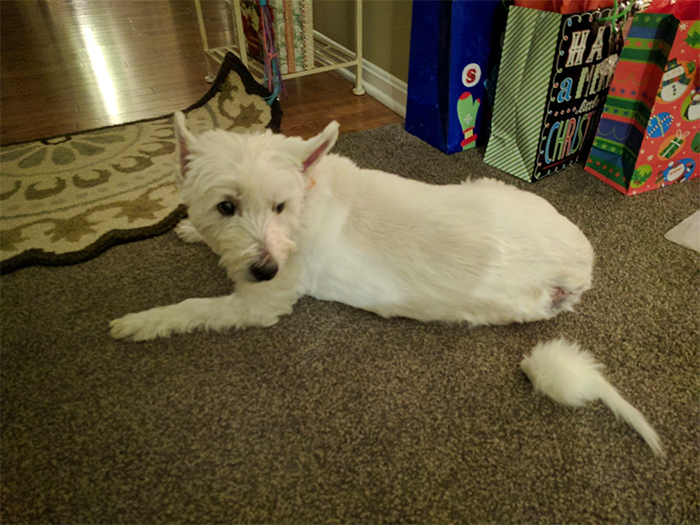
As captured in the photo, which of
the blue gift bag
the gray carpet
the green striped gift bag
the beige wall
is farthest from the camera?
the beige wall

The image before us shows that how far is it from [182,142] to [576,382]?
3.98 feet

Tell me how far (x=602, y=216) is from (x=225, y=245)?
1575 mm

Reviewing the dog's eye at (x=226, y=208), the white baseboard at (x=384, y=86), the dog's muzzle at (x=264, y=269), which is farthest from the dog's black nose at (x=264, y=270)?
the white baseboard at (x=384, y=86)

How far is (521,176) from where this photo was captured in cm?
211

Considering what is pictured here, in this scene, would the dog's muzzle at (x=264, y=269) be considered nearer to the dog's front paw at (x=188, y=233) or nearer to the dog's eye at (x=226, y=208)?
the dog's eye at (x=226, y=208)

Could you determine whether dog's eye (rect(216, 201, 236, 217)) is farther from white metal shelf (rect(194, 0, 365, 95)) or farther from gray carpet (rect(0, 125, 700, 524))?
white metal shelf (rect(194, 0, 365, 95))

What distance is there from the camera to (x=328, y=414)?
1189mm

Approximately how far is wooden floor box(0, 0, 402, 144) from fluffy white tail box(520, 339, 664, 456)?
179 cm

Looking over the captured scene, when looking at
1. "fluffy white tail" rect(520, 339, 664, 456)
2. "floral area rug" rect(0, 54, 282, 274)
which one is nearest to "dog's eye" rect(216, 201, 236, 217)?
"floral area rug" rect(0, 54, 282, 274)

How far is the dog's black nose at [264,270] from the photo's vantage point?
115 centimetres

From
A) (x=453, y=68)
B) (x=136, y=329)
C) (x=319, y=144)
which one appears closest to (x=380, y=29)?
(x=453, y=68)

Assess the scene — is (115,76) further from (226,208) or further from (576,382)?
(576,382)

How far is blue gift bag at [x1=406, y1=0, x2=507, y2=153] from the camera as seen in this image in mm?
1980

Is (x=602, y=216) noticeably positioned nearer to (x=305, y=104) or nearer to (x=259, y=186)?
(x=259, y=186)
